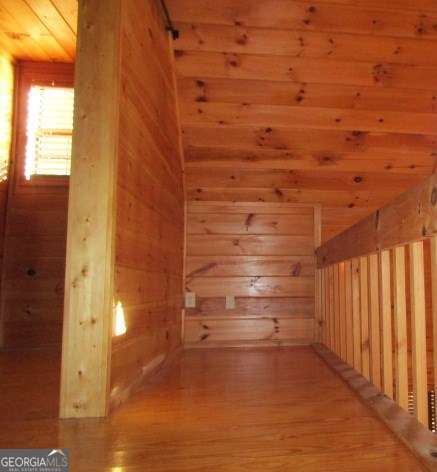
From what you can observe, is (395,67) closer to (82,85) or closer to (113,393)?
(82,85)

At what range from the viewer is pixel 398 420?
1250 mm

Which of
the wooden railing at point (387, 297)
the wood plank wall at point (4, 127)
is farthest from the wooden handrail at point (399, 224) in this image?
the wood plank wall at point (4, 127)

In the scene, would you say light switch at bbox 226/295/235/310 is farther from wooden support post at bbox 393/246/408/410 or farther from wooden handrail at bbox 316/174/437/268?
wooden support post at bbox 393/246/408/410

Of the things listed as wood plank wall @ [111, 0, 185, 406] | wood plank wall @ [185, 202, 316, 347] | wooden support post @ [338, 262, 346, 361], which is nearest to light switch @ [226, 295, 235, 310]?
wood plank wall @ [185, 202, 316, 347]

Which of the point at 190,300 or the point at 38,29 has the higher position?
the point at 38,29

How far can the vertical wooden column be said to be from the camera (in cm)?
134

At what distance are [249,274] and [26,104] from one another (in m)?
2.28

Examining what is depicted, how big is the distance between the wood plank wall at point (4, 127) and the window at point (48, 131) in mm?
130

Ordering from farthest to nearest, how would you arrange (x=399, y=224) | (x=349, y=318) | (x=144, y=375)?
(x=349, y=318), (x=144, y=375), (x=399, y=224)

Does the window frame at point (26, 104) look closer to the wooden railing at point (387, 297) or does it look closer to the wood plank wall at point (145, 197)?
the wood plank wall at point (145, 197)

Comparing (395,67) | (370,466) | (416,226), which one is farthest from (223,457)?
(395,67)

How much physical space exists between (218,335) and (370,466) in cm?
195

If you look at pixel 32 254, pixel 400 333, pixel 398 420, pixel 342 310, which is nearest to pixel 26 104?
pixel 32 254

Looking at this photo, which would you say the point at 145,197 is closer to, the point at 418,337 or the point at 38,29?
the point at 418,337
